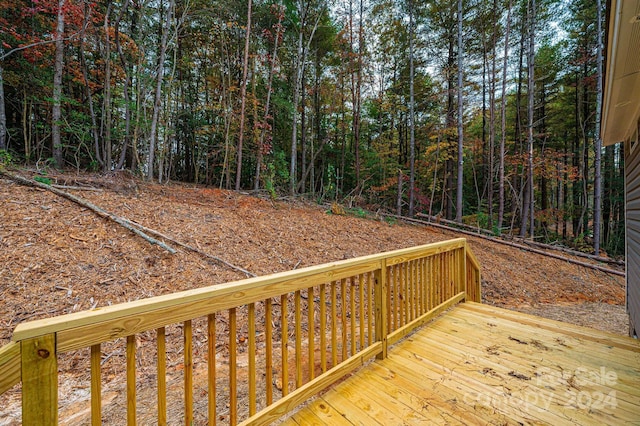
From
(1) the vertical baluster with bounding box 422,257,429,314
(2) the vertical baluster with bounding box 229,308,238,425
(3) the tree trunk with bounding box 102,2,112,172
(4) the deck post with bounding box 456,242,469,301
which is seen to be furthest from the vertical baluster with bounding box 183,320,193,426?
(3) the tree trunk with bounding box 102,2,112,172

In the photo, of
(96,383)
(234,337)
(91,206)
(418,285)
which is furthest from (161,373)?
(91,206)

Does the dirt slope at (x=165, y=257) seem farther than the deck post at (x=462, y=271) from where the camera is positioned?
No

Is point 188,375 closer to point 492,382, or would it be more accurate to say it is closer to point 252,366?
point 252,366

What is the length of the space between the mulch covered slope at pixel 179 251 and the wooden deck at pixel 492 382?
2.41m

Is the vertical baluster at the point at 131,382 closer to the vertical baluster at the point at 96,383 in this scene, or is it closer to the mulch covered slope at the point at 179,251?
the vertical baluster at the point at 96,383

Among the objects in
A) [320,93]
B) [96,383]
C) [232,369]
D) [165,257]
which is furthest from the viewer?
[320,93]

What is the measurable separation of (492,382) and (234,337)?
6.18 feet

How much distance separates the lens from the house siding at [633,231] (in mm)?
3109

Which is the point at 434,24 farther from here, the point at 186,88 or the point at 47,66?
the point at 47,66

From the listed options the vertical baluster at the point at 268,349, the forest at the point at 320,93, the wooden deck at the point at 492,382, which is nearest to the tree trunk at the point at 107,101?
the forest at the point at 320,93

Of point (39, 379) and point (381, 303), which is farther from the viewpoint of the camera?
point (381, 303)

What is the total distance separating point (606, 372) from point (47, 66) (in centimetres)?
1114

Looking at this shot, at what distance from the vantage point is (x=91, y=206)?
404cm

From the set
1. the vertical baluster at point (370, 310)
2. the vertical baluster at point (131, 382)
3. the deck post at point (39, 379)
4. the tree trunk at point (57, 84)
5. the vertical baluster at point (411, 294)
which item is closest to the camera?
the deck post at point (39, 379)
